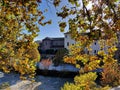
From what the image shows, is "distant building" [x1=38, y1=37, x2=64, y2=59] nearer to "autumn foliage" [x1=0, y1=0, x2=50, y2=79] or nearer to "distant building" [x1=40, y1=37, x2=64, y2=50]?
"distant building" [x1=40, y1=37, x2=64, y2=50]

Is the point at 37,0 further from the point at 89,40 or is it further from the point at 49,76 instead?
the point at 49,76

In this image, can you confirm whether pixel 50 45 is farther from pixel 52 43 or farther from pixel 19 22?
pixel 19 22

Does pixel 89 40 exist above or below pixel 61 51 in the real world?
above

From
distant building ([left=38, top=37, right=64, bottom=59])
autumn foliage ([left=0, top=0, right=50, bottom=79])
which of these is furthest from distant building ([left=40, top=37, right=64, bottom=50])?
autumn foliage ([left=0, top=0, right=50, bottom=79])

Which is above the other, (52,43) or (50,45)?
(52,43)

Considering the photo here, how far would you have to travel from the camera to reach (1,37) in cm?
716

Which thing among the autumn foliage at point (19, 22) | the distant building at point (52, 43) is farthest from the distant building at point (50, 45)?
the autumn foliage at point (19, 22)

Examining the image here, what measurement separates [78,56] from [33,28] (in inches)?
42.7

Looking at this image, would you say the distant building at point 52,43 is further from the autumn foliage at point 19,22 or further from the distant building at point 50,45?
the autumn foliage at point 19,22

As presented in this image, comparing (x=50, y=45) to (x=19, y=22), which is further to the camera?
(x=50, y=45)

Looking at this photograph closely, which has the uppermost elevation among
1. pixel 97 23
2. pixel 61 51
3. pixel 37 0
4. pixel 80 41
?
pixel 37 0

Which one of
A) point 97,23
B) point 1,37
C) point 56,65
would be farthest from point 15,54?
point 56,65

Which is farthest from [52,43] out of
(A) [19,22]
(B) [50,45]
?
(A) [19,22]

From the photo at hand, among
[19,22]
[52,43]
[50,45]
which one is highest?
[19,22]
